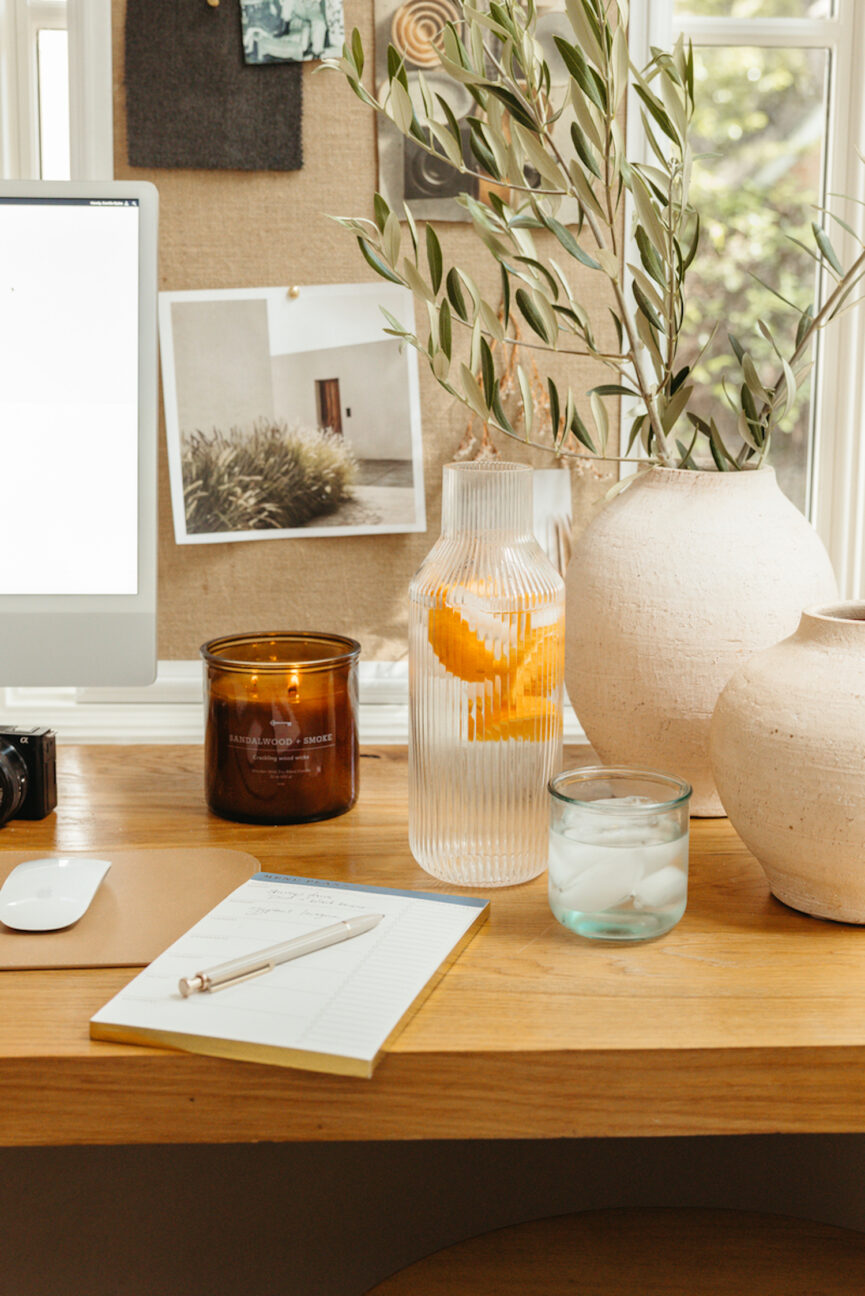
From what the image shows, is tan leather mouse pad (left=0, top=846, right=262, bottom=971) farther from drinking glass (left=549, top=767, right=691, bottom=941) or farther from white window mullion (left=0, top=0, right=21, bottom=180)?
white window mullion (left=0, top=0, right=21, bottom=180)

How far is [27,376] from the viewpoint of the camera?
0.83 metres

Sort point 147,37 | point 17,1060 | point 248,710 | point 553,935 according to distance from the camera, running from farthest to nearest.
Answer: point 147,37 → point 248,710 → point 553,935 → point 17,1060

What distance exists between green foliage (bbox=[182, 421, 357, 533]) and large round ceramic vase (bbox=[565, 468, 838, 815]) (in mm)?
303

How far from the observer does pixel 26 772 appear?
2.77 ft

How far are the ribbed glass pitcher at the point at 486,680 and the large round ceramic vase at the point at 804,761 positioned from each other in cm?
11

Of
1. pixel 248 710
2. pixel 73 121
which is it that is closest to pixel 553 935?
pixel 248 710

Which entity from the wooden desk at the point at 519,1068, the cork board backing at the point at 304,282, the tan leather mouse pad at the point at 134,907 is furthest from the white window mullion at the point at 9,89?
the wooden desk at the point at 519,1068

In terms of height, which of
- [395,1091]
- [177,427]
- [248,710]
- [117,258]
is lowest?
[395,1091]

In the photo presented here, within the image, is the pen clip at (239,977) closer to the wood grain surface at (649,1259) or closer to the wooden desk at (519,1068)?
the wooden desk at (519,1068)

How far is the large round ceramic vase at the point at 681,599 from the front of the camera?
78 centimetres

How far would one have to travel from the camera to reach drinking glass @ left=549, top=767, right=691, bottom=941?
25.7 inches

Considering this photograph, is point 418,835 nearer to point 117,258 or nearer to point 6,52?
point 117,258

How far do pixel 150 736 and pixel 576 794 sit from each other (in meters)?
0.51

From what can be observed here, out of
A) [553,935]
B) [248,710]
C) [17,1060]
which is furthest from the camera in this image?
[248,710]
